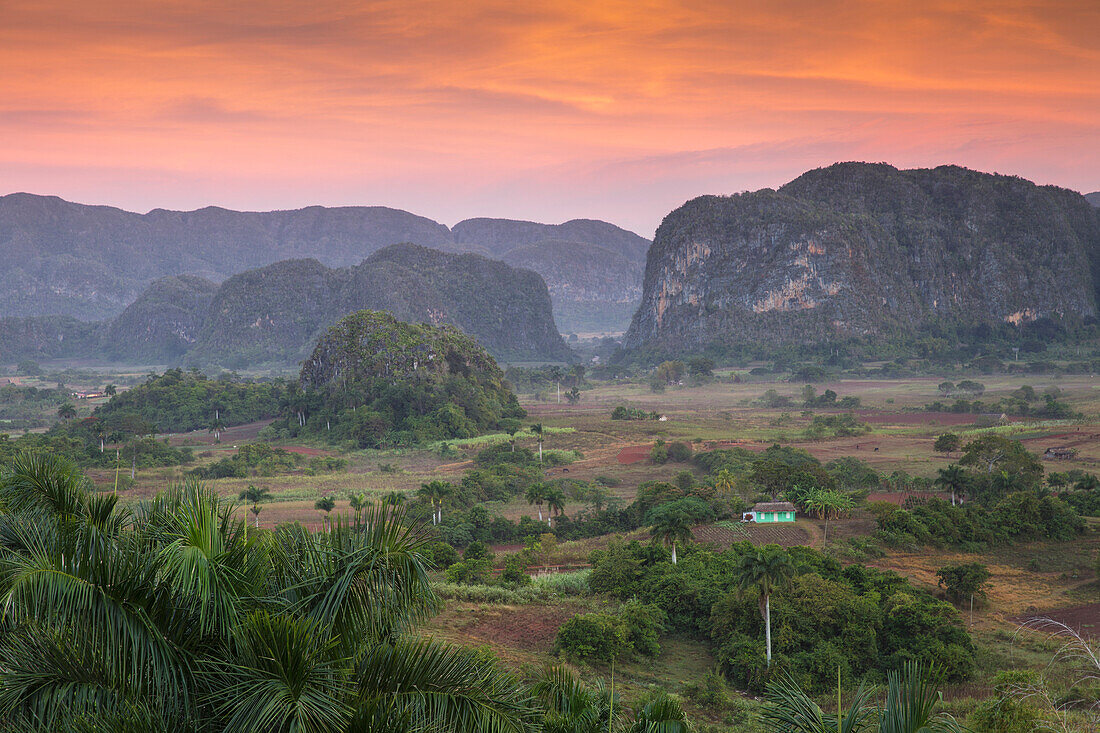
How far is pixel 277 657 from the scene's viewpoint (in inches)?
167

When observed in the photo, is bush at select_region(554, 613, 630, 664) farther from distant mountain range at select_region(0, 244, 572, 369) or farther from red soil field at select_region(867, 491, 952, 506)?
distant mountain range at select_region(0, 244, 572, 369)

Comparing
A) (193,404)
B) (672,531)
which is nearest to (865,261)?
(193,404)

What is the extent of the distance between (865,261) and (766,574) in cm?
14247

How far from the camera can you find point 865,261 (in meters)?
149

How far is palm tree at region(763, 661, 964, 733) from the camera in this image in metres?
5.09

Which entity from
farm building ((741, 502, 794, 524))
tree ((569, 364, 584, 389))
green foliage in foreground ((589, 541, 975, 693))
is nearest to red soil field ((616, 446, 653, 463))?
farm building ((741, 502, 794, 524))

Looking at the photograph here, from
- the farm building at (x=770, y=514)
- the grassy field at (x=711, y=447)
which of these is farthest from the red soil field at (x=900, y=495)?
the farm building at (x=770, y=514)

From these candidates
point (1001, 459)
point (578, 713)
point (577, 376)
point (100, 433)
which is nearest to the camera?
point (578, 713)

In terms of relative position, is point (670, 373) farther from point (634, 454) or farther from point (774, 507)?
point (774, 507)

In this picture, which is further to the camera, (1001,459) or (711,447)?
(711,447)

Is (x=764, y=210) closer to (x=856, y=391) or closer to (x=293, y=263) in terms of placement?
(x=856, y=391)

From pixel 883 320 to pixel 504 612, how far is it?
13484 cm

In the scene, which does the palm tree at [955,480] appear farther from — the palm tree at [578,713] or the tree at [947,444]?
the palm tree at [578,713]

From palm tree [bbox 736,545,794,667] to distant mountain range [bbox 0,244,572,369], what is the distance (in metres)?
143
